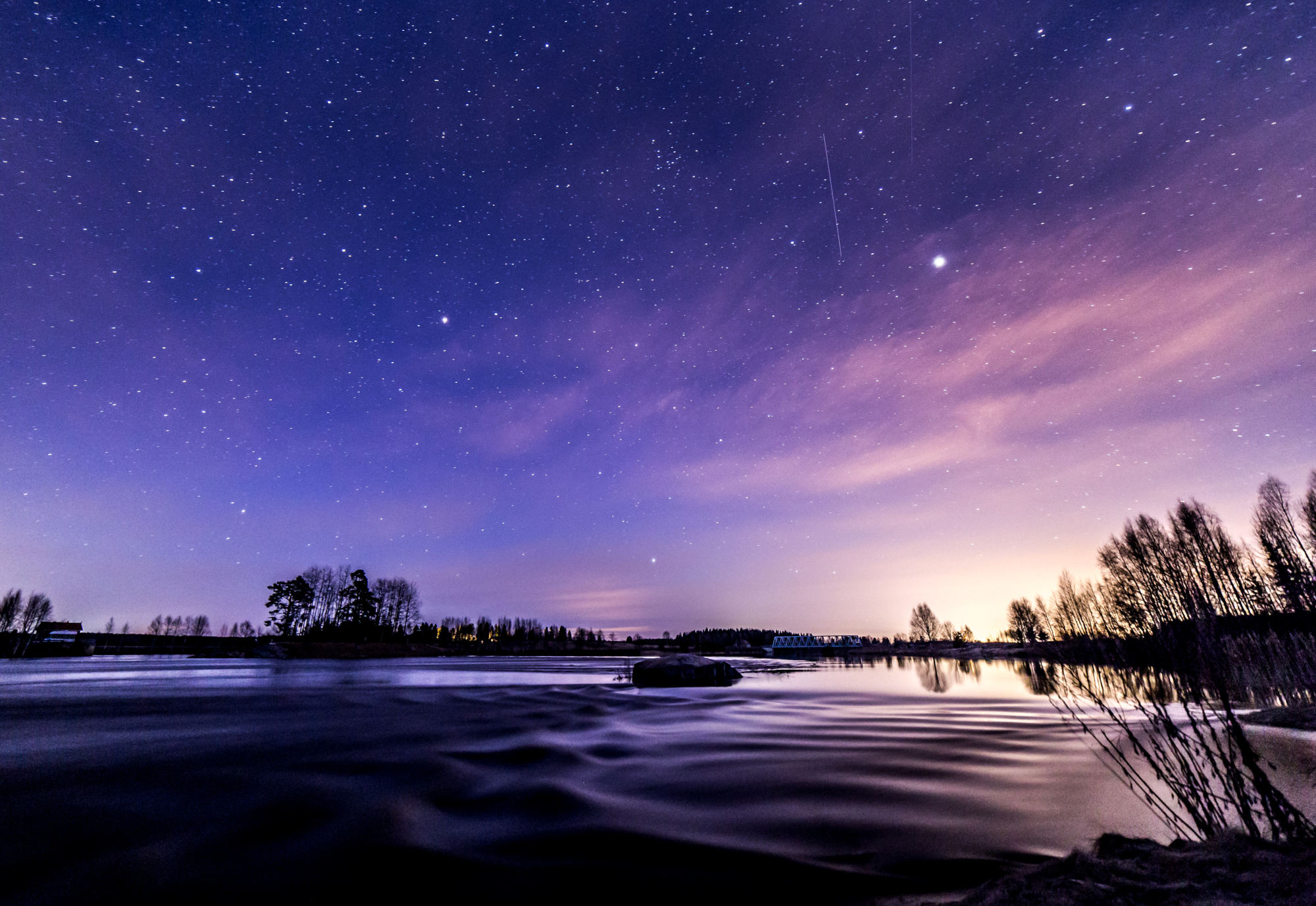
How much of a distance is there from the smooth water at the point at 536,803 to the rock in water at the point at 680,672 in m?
10.2

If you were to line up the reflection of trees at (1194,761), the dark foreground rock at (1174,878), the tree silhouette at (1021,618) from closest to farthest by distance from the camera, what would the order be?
the dark foreground rock at (1174,878) → the reflection of trees at (1194,761) → the tree silhouette at (1021,618)

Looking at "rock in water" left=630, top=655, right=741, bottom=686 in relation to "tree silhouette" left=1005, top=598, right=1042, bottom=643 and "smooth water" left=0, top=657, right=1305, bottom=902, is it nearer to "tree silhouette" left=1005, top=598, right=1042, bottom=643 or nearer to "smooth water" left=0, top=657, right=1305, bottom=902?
"smooth water" left=0, top=657, right=1305, bottom=902

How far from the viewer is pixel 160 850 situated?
14.4 feet

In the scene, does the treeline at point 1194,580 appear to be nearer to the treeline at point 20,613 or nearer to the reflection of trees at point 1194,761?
Answer: the reflection of trees at point 1194,761

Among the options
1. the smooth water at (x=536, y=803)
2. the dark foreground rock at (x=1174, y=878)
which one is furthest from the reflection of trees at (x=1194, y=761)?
the smooth water at (x=536, y=803)

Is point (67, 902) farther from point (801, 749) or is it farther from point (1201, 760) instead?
point (1201, 760)

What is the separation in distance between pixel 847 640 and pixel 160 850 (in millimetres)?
201836

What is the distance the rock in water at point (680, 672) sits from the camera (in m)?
22.9

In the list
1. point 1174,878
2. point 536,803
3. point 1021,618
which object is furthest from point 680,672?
point 1021,618

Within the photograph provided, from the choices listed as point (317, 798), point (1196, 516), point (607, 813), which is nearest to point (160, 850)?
point (317, 798)

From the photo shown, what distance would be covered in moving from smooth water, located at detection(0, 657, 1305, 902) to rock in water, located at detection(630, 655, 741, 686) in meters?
10.2

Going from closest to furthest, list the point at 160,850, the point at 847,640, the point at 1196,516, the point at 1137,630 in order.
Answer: the point at 160,850 < the point at 1137,630 < the point at 1196,516 < the point at 847,640

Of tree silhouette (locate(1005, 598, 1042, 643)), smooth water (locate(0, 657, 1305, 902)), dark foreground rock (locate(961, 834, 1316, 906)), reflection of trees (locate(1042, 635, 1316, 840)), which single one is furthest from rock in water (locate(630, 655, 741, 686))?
tree silhouette (locate(1005, 598, 1042, 643))

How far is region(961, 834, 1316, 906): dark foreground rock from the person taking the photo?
9.07 feet
